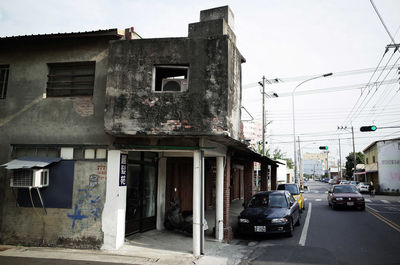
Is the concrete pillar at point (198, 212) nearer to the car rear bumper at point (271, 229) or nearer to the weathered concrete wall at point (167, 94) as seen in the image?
the weathered concrete wall at point (167, 94)

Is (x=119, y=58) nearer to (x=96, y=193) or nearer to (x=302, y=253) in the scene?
(x=96, y=193)

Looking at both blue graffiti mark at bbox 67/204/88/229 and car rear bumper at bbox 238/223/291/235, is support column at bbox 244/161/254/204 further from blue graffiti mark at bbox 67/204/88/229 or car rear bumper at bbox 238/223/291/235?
blue graffiti mark at bbox 67/204/88/229

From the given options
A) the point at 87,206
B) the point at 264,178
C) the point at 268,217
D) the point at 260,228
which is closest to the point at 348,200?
the point at 264,178

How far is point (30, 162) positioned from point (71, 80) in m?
2.89

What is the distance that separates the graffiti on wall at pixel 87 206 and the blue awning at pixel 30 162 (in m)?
1.24

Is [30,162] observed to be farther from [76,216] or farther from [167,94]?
[167,94]

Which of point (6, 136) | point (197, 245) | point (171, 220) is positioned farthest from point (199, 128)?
point (6, 136)

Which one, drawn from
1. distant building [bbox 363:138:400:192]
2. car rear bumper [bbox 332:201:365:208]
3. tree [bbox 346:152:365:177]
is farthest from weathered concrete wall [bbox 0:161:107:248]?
tree [bbox 346:152:365:177]

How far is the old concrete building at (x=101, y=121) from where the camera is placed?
8.52m

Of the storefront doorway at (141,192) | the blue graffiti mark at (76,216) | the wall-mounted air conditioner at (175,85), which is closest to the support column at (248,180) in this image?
the storefront doorway at (141,192)

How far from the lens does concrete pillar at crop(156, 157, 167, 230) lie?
11.7 metres

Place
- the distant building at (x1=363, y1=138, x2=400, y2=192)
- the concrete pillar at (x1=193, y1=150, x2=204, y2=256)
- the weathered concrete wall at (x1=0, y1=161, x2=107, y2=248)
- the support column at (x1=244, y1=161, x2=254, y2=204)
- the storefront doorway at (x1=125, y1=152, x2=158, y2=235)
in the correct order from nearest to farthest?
the concrete pillar at (x1=193, y1=150, x2=204, y2=256) < the weathered concrete wall at (x1=0, y1=161, x2=107, y2=248) < the storefront doorway at (x1=125, y1=152, x2=158, y2=235) < the support column at (x1=244, y1=161, x2=254, y2=204) < the distant building at (x1=363, y1=138, x2=400, y2=192)

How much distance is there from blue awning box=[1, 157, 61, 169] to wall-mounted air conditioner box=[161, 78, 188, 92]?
13.0 ft

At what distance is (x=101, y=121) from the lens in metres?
9.14
